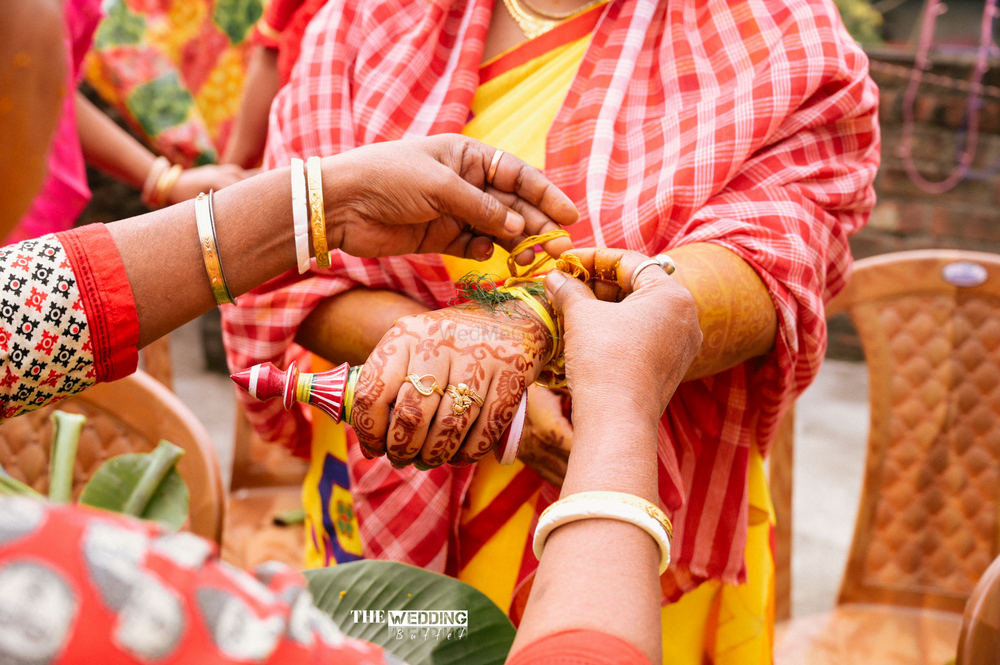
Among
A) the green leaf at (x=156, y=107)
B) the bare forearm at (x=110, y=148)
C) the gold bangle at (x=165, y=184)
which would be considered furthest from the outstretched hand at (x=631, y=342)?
the green leaf at (x=156, y=107)

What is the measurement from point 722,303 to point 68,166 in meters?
1.52

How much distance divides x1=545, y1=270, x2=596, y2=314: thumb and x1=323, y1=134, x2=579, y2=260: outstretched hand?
0.39 feet

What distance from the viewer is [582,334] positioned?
2.52 feet

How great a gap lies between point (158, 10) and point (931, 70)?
3.53 metres

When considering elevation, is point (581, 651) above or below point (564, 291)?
below

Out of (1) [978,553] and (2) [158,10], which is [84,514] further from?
(2) [158,10]

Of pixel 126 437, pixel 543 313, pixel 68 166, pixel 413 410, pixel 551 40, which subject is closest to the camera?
pixel 413 410

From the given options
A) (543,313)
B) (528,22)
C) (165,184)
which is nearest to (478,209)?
(543,313)

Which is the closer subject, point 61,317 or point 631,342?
point 631,342

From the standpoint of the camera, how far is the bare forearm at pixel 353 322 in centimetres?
108

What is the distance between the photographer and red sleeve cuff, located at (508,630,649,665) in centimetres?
53

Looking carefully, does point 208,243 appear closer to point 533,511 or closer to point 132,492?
point 132,492

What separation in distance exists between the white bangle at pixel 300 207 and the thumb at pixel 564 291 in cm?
33

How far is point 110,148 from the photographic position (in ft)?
6.12
